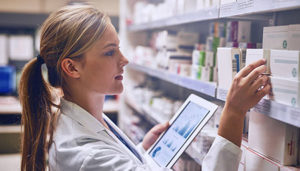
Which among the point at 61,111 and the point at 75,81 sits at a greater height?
the point at 75,81

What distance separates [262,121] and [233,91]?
0.68 feet

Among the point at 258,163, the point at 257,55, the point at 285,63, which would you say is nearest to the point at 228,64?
the point at 257,55

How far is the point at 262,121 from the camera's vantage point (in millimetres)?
1129

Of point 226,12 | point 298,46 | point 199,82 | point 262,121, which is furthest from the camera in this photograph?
point 199,82

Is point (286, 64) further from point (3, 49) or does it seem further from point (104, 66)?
point (3, 49)

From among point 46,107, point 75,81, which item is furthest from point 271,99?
point 46,107

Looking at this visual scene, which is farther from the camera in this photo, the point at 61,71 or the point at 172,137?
the point at 172,137

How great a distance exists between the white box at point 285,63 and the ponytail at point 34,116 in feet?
2.91

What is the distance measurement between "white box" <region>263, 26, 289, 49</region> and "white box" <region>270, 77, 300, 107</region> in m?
0.12

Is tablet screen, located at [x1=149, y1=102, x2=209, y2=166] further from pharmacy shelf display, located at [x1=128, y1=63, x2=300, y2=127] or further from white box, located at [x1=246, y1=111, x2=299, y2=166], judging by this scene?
white box, located at [x1=246, y1=111, x2=299, y2=166]

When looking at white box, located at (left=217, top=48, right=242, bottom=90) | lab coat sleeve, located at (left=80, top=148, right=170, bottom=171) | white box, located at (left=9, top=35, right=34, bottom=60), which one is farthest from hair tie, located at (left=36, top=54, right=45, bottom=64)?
white box, located at (left=9, top=35, right=34, bottom=60)

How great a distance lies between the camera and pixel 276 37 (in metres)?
1.07

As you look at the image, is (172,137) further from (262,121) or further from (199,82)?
(262,121)

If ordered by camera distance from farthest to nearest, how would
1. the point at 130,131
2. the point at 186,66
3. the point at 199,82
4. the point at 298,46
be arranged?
the point at 130,131 → the point at 186,66 → the point at 199,82 → the point at 298,46
